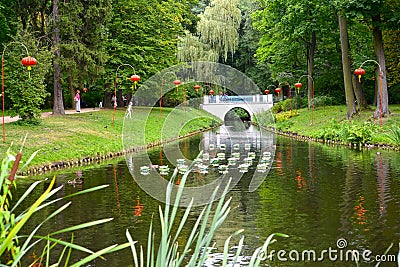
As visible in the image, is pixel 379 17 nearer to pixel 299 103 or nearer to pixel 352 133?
pixel 352 133

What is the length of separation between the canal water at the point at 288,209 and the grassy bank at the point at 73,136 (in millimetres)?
1377

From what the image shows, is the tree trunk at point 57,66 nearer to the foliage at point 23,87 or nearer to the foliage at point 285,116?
the foliage at point 23,87

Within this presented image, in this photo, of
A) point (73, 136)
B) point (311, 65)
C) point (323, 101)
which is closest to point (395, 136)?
point (73, 136)

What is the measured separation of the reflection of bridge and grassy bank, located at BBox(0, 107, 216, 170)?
7.44 m

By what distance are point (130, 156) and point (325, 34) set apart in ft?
59.0

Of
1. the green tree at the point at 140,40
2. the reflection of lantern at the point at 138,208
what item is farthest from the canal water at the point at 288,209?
the green tree at the point at 140,40

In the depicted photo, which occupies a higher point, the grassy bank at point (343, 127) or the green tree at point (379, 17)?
the green tree at point (379, 17)

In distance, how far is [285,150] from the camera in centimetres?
2030

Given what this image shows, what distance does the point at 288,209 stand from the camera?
959 centimetres

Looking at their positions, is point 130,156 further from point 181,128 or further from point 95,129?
point 181,128

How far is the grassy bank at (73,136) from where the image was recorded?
16344mm

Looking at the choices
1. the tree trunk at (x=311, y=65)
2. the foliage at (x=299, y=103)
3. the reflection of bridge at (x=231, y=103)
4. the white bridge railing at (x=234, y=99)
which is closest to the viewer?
the tree trunk at (x=311, y=65)

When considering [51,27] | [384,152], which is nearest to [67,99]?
[51,27]

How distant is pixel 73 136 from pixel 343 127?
10.8m
